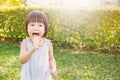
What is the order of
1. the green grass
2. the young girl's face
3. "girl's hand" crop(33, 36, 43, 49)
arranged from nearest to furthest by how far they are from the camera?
"girl's hand" crop(33, 36, 43, 49), the young girl's face, the green grass

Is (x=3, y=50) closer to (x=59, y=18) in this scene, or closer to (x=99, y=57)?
(x=59, y=18)

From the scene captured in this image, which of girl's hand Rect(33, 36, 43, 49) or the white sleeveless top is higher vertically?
girl's hand Rect(33, 36, 43, 49)

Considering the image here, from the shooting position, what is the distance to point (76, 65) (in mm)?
8930

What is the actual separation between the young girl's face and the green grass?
11.6ft

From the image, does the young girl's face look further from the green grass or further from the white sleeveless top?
the green grass

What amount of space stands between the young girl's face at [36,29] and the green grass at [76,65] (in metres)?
3.53

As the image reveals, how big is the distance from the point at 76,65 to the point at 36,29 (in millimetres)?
5248

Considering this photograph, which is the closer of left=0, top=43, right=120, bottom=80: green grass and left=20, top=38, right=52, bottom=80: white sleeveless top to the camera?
left=20, top=38, right=52, bottom=80: white sleeveless top

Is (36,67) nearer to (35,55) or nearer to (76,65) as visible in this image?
(35,55)

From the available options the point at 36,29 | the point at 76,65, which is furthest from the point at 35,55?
the point at 76,65

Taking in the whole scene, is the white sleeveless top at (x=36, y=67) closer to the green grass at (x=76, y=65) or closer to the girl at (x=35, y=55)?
the girl at (x=35, y=55)

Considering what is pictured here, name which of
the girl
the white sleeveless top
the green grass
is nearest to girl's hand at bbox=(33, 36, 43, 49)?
the girl

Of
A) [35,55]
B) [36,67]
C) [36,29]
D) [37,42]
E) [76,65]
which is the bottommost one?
[76,65]

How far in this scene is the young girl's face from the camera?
3781 mm
